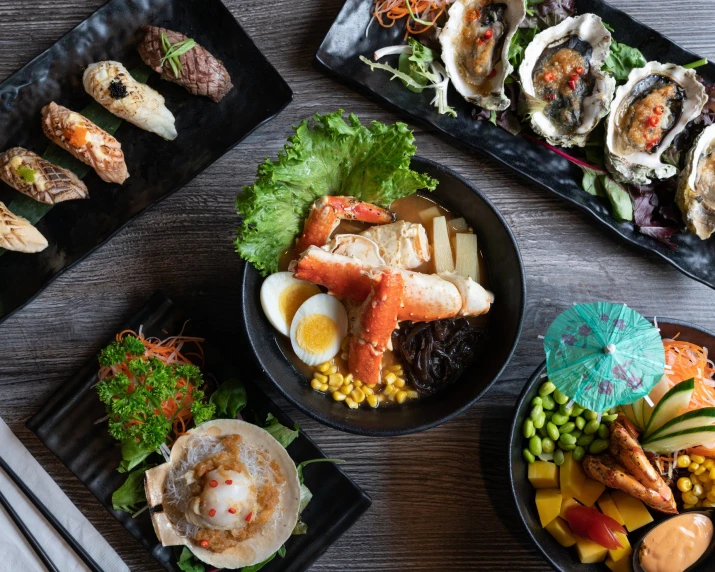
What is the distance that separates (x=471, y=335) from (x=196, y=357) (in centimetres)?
122

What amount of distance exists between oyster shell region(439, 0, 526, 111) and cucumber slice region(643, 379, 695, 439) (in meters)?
1.40

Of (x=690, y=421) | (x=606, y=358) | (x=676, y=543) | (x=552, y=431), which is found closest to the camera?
(x=606, y=358)

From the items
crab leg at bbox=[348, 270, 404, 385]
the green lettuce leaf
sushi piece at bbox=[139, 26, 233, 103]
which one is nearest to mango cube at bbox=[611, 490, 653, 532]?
crab leg at bbox=[348, 270, 404, 385]

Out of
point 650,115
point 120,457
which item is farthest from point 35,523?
point 650,115

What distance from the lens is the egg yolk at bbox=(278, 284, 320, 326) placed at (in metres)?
2.66

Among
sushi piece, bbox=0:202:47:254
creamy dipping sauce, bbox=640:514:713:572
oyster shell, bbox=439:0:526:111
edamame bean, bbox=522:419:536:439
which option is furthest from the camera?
oyster shell, bbox=439:0:526:111

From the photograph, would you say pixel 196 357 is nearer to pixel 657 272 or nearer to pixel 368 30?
pixel 368 30

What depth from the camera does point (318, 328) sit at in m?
2.67

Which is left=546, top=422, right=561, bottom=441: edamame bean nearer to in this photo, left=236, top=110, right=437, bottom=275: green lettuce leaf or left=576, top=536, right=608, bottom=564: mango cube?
left=576, top=536, right=608, bottom=564: mango cube

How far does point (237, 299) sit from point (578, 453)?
5.40 feet

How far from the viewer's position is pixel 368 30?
9.78ft

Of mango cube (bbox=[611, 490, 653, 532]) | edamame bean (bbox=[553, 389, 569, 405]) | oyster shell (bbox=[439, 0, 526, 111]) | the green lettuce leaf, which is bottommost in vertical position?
mango cube (bbox=[611, 490, 653, 532])

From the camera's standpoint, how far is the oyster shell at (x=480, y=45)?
2945 mm

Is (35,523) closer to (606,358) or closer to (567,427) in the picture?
(567,427)
